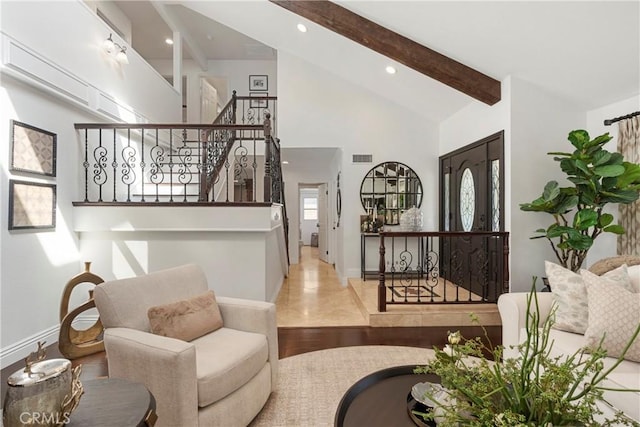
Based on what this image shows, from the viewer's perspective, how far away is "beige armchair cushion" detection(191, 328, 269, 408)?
178 cm

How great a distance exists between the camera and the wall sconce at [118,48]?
4.58 meters

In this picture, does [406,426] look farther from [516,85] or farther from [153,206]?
[516,85]

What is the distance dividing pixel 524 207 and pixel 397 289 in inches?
88.2

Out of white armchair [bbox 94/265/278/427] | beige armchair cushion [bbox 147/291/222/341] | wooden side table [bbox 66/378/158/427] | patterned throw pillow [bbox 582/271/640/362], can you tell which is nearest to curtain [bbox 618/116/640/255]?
patterned throw pillow [bbox 582/271/640/362]

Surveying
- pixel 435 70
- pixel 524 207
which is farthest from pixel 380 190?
pixel 524 207

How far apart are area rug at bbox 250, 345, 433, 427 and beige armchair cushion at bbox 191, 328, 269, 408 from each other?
359mm

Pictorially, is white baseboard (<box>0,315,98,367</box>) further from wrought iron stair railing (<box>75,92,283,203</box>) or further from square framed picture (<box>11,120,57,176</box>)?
square framed picture (<box>11,120,57,176</box>)

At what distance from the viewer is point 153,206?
373 cm

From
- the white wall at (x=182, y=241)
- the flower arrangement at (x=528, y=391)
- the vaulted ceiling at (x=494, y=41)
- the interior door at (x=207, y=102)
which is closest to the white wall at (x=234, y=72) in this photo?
the interior door at (x=207, y=102)

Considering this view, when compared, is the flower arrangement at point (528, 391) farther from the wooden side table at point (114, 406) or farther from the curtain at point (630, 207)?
the curtain at point (630, 207)

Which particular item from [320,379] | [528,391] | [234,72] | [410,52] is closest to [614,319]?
[528,391]

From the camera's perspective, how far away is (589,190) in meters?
→ 3.24

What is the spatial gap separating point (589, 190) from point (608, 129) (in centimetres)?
113

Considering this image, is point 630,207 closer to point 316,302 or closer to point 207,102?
point 316,302
